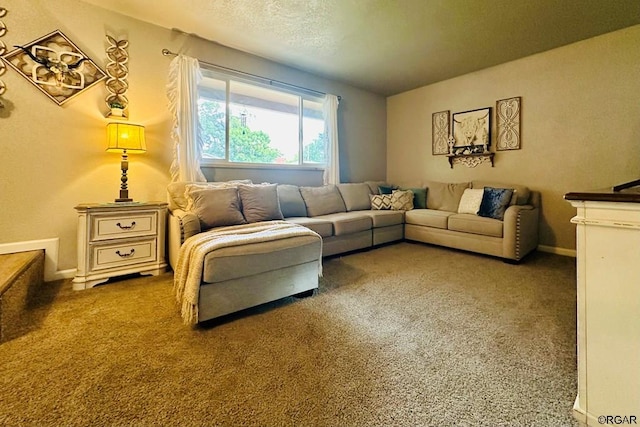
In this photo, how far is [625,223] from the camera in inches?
34.9

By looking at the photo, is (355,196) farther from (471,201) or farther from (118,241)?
(118,241)

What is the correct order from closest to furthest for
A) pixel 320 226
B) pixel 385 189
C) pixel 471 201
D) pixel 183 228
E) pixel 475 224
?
pixel 183 228 < pixel 320 226 < pixel 475 224 < pixel 471 201 < pixel 385 189

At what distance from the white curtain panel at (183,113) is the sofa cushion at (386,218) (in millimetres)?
2261

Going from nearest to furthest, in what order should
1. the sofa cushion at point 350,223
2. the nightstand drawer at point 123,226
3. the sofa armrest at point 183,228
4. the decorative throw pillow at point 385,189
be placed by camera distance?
the sofa armrest at point 183,228, the nightstand drawer at point 123,226, the sofa cushion at point 350,223, the decorative throw pillow at point 385,189

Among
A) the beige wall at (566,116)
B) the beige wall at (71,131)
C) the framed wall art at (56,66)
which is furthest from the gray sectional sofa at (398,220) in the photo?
the framed wall art at (56,66)

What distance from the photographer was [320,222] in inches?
123

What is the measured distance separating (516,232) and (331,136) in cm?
280

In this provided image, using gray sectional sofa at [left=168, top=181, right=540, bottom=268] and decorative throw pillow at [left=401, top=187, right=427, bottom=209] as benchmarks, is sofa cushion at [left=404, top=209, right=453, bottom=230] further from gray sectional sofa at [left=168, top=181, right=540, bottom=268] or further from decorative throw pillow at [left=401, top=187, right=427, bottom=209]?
decorative throw pillow at [left=401, top=187, right=427, bottom=209]

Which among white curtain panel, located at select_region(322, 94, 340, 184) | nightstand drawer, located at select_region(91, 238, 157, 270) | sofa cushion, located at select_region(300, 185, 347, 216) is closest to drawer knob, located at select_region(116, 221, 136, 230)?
nightstand drawer, located at select_region(91, 238, 157, 270)

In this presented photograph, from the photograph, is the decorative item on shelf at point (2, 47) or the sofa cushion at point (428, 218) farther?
the sofa cushion at point (428, 218)

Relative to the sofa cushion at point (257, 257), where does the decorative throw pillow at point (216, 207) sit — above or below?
above

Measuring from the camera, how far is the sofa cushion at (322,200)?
12.1 feet

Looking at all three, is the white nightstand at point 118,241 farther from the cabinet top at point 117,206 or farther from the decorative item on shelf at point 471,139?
the decorative item on shelf at point 471,139

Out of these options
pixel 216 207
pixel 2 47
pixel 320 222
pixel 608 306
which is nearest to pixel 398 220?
pixel 320 222
